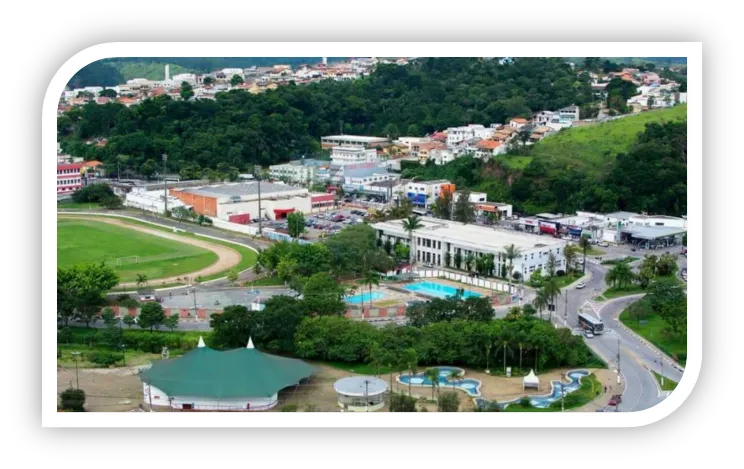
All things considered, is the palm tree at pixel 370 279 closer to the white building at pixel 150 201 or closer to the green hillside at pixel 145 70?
the white building at pixel 150 201

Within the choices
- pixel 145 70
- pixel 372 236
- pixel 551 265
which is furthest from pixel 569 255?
pixel 145 70

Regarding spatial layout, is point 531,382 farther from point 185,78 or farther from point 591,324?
point 185,78

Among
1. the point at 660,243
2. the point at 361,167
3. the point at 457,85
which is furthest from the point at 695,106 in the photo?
the point at 457,85

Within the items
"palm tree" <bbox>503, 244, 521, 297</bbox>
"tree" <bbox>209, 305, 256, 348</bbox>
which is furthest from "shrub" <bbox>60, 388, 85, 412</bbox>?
"palm tree" <bbox>503, 244, 521, 297</bbox>

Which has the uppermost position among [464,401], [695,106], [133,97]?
[133,97]

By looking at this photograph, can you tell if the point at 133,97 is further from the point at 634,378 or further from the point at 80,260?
the point at 634,378

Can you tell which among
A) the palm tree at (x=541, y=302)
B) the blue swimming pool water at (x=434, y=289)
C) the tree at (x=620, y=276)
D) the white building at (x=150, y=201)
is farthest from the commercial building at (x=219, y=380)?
the white building at (x=150, y=201)
